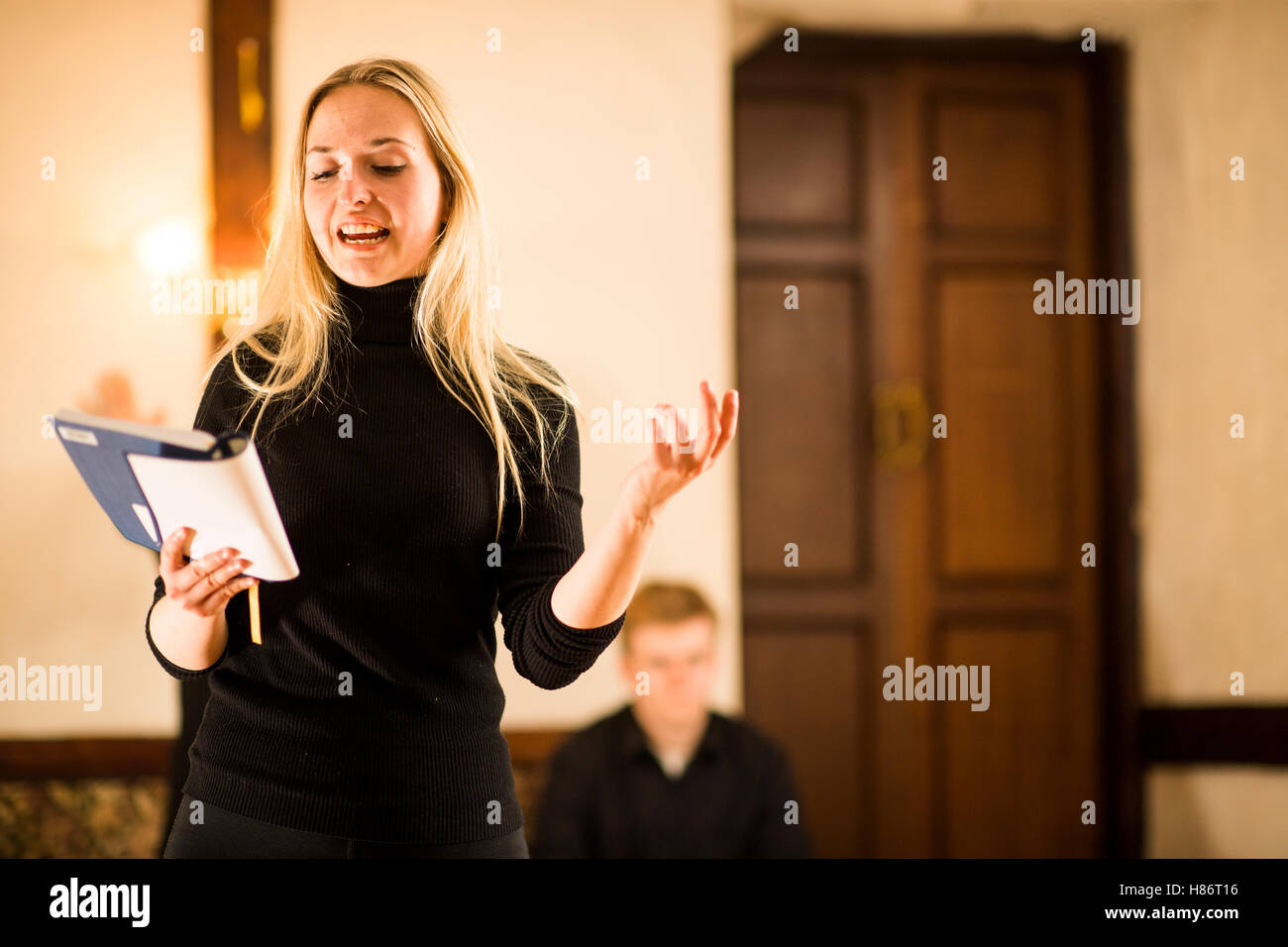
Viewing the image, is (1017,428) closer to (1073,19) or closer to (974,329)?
(974,329)

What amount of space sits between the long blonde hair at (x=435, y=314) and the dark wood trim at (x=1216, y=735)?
191cm

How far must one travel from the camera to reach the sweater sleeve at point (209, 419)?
0.90 m

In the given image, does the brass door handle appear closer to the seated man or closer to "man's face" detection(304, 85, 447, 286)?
the seated man

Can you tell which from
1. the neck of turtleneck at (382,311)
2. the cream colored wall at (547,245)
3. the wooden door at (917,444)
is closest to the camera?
the neck of turtleneck at (382,311)

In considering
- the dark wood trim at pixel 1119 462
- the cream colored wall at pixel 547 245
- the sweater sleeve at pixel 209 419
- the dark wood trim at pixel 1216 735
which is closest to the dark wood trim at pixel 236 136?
the cream colored wall at pixel 547 245

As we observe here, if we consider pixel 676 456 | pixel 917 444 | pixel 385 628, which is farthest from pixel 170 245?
pixel 917 444

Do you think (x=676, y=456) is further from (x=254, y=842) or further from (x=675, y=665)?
(x=675, y=665)

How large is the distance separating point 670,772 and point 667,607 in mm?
292

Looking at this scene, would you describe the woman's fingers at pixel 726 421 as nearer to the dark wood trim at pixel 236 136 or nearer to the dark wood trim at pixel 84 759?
the dark wood trim at pixel 236 136

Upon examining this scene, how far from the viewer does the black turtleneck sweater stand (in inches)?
34.6

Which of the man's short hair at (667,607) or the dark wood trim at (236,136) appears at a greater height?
the dark wood trim at (236,136)

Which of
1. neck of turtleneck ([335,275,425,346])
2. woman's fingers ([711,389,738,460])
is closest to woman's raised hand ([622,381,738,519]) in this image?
woman's fingers ([711,389,738,460])
